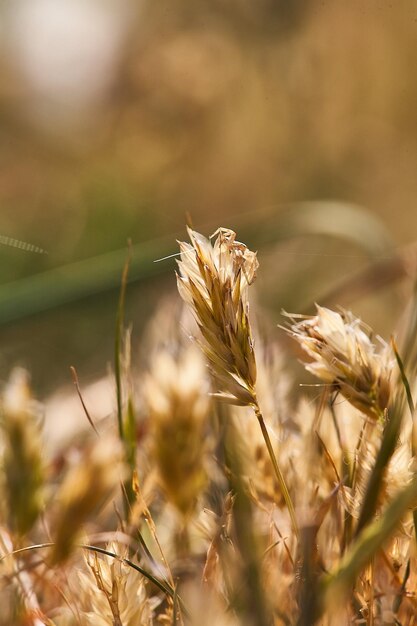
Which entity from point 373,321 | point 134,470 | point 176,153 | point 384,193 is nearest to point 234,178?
point 176,153

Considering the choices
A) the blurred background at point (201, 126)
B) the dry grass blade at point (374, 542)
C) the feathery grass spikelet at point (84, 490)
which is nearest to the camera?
the dry grass blade at point (374, 542)

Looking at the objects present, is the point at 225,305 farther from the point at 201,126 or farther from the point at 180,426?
the point at 201,126

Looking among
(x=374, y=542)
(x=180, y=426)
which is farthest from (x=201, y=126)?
(x=374, y=542)

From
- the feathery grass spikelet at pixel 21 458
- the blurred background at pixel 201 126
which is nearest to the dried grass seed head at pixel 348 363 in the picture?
the feathery grass spikelet at pixel 21 458

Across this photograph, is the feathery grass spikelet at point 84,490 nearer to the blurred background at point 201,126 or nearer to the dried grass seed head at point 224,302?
the dried grass seed head at point 224,302

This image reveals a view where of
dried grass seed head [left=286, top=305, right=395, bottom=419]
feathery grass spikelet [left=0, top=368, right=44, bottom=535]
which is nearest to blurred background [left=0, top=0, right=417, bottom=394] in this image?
feathery grass spikelet [left=0, top=368, right=44, bottom=535]

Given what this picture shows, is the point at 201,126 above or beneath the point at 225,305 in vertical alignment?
above

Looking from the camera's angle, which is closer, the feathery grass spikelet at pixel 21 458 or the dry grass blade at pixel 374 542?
the dry grass blade at pixel 374 542

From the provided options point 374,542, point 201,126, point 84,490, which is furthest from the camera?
point 201,126
